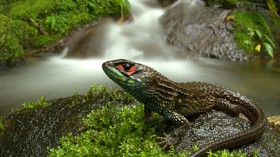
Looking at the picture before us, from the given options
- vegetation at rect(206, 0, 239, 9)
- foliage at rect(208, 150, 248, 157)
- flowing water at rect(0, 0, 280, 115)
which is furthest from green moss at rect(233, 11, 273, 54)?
foliage at rect(208, 150, 248, 157)

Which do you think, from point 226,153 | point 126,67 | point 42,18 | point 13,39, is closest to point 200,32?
point 42,18

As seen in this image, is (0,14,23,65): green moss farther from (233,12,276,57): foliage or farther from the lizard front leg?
the lizard front leg

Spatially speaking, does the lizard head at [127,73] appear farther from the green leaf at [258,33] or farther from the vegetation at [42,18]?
the green leaf at [258,33]

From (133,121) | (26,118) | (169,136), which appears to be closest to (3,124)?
(26,118)

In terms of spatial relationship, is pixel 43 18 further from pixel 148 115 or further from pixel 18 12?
pixel 148 115

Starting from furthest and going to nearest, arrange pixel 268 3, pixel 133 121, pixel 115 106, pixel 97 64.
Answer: pixel 268 3 → pixel 97 64 → pixel 115 106 → pixel 133 121

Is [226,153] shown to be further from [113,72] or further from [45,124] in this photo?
[45,124]
